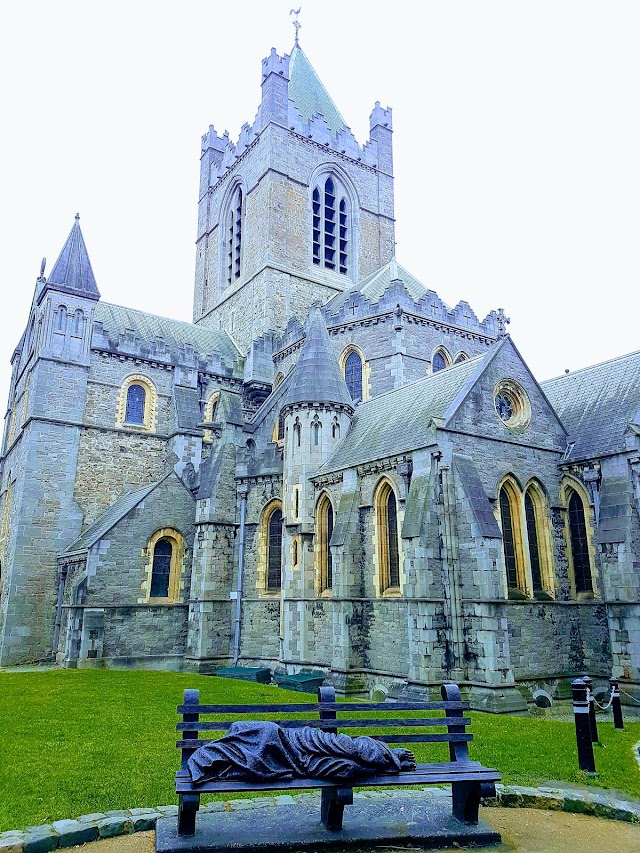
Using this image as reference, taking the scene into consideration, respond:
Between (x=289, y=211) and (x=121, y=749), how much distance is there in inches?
1328

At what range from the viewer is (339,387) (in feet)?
82.0

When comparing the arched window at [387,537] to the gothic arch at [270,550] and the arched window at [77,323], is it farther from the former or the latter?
the arched window at [77,323]

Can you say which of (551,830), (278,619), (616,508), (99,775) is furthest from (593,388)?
(99,775)

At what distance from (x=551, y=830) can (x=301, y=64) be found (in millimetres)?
50073

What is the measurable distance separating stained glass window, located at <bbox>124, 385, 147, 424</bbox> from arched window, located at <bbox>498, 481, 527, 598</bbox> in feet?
58.5

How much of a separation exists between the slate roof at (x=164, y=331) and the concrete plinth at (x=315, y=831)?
26.5 metres

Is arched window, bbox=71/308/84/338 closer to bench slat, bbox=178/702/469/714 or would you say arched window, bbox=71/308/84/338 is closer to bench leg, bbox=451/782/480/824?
bench slat, bbox=178/702/469/714

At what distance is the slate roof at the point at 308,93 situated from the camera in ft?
141

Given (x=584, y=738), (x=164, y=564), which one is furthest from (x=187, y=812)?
(x=164, y=564)

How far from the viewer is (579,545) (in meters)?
20.9

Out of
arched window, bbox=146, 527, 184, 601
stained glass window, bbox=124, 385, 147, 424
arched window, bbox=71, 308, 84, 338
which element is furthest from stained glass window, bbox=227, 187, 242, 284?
arched window, bbox=146, 527, 184, 601

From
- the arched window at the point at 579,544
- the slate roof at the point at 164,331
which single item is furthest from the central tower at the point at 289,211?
the arched window at the point at 579,544

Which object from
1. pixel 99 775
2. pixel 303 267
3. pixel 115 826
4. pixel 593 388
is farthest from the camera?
pixel 303 267

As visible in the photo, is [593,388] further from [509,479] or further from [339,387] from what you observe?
[339,387]
